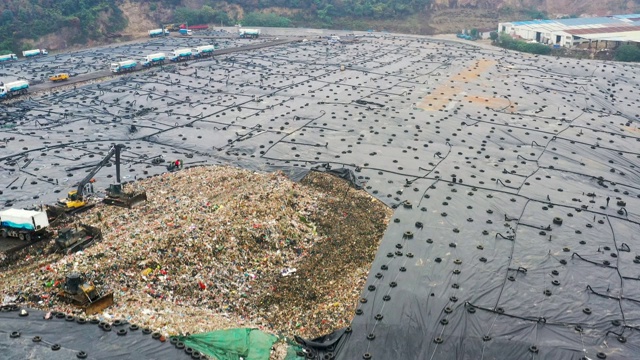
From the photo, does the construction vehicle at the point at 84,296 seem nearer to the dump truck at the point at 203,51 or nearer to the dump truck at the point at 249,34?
the dump truck at the point at 203,51

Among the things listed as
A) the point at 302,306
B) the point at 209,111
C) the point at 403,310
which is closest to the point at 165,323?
the point at 302,306

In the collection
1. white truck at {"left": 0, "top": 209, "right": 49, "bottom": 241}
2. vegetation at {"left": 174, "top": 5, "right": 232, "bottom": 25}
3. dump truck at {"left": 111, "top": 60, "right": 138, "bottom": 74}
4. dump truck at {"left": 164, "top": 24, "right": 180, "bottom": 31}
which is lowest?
white truck at {"left": 0, "top": 209, "right": 49, "bottom": 241}

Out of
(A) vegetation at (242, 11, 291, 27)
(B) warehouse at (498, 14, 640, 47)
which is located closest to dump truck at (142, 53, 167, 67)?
(A) vegetation at (242, 11, 291, 27)

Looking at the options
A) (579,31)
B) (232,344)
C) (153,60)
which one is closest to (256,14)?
(153,60)

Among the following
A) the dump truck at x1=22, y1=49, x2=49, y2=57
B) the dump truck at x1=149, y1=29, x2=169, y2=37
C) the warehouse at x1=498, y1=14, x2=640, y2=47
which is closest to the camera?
the dump truck at x1=22, y1=49, x2=49, y2=57

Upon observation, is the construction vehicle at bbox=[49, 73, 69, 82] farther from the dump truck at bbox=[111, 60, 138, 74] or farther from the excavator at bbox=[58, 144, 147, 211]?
the excavator at bbox=[58, 144, 147, 211]

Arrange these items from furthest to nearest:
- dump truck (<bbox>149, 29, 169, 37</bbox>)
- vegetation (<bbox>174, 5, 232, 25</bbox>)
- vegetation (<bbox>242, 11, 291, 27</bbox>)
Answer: vegetation (<bbox>242, 11, 291, 27</bbox>)
vegetation (<bbox>174, 5, 232, 25</bbox>)
dump truck (<bbox>149, 29, 169, 37</bbox>)

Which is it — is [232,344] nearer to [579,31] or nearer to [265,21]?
[265,21]

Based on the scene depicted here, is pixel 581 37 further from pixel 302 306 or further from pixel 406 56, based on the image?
pixel 302 306
